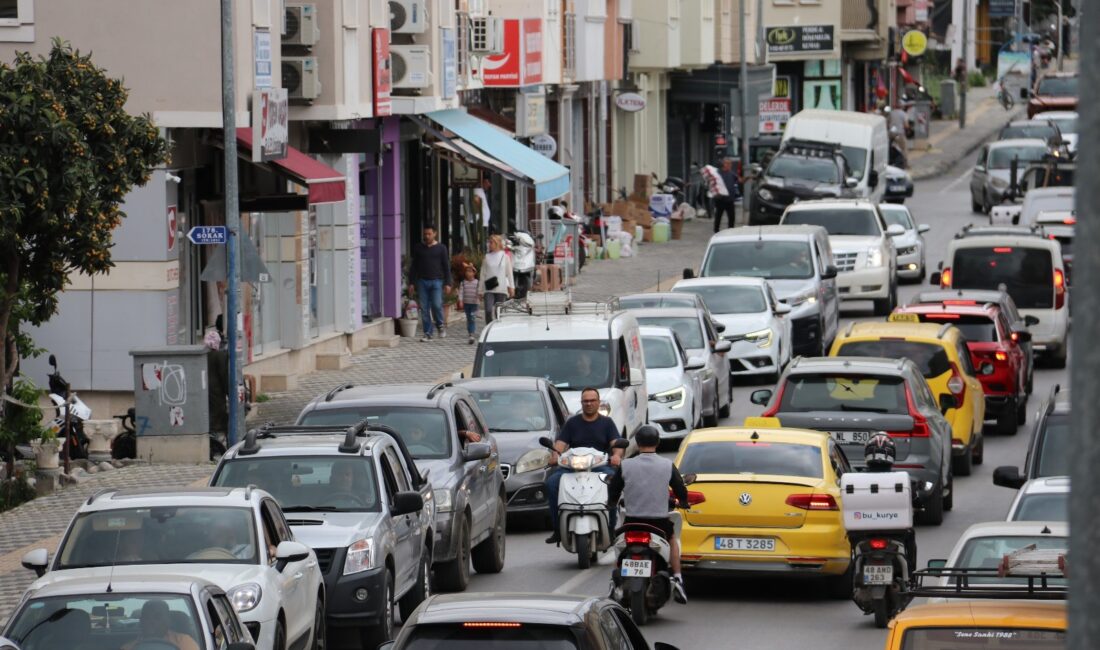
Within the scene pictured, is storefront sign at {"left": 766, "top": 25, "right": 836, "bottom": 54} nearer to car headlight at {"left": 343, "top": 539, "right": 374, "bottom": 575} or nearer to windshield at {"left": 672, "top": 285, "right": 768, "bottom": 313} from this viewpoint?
windshield at {"left": 672, "top": 285, "right": 768, "bottom": 313}

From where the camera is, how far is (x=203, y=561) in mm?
11977

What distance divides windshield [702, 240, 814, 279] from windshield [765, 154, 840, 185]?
17.8 metres

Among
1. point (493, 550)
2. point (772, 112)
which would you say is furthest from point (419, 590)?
point (772, 112)

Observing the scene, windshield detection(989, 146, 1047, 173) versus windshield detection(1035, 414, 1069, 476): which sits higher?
windshield detection(989, 146, 1047, 173)

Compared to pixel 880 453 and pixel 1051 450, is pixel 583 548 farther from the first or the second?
pixel 1051 450

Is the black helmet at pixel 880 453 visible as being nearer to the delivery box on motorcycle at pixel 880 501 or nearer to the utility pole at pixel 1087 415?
the delivery box on motorcycle at pixel 880 501

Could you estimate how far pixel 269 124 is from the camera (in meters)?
25.6

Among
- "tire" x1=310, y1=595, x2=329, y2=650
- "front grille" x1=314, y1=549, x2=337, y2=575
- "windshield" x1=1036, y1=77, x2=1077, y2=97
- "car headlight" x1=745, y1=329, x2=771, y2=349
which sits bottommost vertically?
"tire" x1=310, y1=595, x2=329, y2=650

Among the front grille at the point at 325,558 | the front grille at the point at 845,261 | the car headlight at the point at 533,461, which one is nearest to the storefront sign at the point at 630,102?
the front grille at the point at 845,261

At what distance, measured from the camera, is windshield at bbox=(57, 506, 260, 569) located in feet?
39.2

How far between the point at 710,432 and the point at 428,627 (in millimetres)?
8030

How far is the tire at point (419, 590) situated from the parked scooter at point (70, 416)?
8.31 metres

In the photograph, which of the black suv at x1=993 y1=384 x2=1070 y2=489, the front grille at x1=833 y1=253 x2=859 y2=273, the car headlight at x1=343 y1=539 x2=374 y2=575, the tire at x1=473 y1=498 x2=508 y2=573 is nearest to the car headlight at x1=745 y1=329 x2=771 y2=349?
the front grille at x1=833 y1=253 x2=859 y2=273

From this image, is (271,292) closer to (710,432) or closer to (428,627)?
(710,432)
